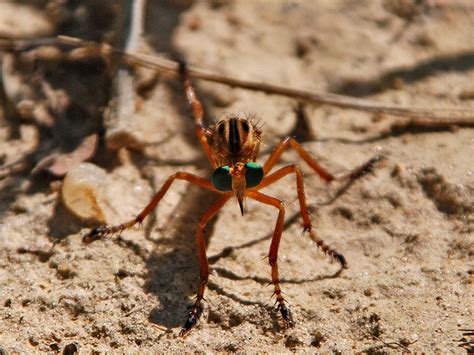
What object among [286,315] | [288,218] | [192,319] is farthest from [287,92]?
[192,319]

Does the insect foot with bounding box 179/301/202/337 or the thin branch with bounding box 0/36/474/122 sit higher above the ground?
the thin branch with bounding box 0/36/474/122

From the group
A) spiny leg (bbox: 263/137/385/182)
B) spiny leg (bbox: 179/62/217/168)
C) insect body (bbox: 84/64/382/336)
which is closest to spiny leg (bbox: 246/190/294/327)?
insect body (bbox: 84/64/382/336)

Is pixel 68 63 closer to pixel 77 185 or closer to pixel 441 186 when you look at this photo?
pixel 77 185

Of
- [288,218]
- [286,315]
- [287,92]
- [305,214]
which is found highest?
Result: [287,92]

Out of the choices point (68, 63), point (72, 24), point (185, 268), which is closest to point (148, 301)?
point (185, 268)

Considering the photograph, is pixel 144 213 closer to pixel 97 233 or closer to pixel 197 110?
pixel 97 233

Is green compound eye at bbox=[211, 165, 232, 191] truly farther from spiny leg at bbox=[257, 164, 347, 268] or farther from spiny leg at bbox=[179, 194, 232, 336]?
spiny leg at bbox=[257, 164, 347, 268]

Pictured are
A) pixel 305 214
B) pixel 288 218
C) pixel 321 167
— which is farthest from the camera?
pixel 321 167
